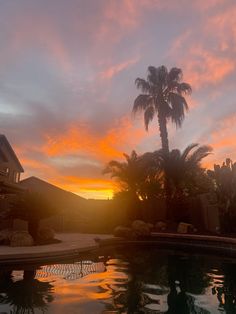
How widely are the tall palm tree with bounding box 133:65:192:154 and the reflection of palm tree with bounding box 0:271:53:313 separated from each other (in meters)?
21.5

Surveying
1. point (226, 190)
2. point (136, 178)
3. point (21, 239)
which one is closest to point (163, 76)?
point (136, 178)

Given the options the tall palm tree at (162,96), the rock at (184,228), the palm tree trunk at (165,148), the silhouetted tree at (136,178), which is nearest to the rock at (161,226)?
the palm tree trunk at (165,148)

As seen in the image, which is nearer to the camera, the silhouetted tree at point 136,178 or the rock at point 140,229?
the rock at point 140,229

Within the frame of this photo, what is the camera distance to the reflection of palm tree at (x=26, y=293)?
6297 mm

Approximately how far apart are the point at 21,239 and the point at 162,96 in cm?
1952

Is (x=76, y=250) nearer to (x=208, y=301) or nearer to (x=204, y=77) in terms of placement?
(x=208, y=301)

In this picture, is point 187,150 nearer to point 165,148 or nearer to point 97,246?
point 165,148

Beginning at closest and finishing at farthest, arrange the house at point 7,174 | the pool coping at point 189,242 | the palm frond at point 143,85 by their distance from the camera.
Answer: the pool coping at point 189,242 → the house at point 7,174 → the palm frond at point 143,85

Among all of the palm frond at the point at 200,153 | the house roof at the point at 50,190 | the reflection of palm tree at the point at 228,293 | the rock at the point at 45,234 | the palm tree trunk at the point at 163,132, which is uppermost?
the palm tree trunk at the point at 163,132

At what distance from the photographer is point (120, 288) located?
785 centimetres

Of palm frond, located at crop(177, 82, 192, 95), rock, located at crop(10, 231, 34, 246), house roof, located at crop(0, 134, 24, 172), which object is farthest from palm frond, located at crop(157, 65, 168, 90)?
rock, located at crop(10, 231, 34, 246)

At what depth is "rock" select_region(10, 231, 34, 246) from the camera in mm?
13758

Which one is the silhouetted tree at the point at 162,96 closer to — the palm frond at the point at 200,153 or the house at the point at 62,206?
the palm frond at the point at 200,153

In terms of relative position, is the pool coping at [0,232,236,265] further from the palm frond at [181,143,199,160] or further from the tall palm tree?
the tall palm tree
